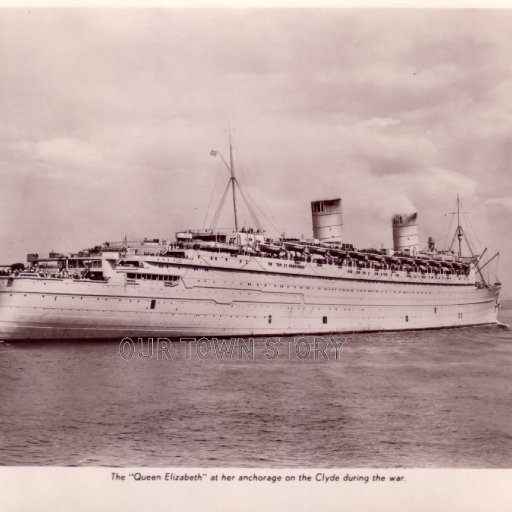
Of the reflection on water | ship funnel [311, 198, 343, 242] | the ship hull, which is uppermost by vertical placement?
ship funnel [311, 198, 343, 242]

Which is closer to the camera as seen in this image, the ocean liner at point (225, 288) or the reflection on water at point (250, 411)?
the reflection on water at point (250, 411)

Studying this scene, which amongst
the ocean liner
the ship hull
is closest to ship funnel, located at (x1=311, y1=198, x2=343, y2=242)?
the ocean liner

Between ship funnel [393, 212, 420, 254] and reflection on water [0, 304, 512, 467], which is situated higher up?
ship funnel [393, 212, 420, 254]

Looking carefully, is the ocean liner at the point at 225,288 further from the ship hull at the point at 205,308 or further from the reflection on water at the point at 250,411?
the reflection on water at the point at 250,411
